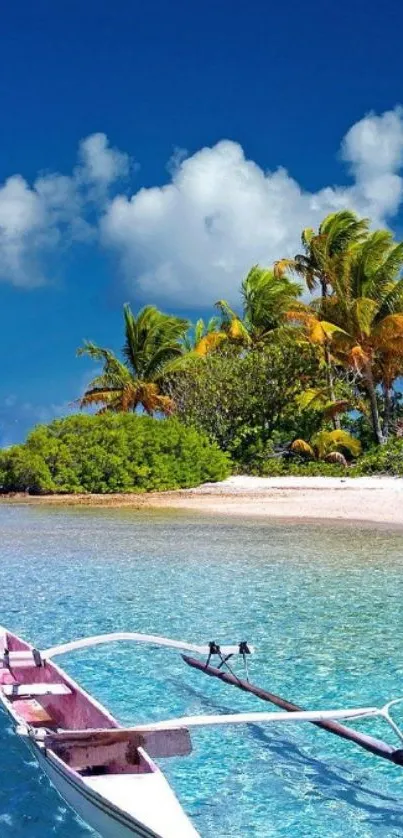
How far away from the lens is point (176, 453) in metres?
26.8

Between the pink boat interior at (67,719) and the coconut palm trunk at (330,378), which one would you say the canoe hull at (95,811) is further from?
the coconut palm trunk at (330,378)

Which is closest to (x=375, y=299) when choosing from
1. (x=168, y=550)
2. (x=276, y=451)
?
(x=276, y=451)

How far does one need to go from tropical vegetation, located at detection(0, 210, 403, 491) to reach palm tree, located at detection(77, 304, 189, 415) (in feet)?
0.17

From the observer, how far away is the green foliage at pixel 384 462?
81.5ft

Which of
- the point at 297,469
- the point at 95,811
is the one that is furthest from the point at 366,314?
the point at 95,811

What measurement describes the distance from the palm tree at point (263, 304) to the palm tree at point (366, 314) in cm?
531

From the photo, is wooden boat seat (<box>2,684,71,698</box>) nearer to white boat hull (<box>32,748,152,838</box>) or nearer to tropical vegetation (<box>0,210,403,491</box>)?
white boat hull (<box>32,748,152,838</box>)

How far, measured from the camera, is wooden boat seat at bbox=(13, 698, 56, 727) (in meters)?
5.16

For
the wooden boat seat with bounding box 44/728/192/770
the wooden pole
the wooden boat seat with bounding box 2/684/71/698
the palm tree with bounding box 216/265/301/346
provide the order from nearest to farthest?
the wooden boat seat with bounding box 44/728/192/770 → the wooden pole → the wooden boat seat with bounding box 2/684/71/698 → the palm tree with bounding box 216/265/301/346

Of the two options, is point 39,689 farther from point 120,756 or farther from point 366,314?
point 366,314

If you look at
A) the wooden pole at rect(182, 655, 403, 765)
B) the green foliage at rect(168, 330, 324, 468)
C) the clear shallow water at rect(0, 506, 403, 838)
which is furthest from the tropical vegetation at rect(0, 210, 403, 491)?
the wooden pole at rect(182, 655, 403, 765)

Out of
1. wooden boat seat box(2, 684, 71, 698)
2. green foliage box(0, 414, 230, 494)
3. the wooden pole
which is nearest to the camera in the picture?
the wooden pole

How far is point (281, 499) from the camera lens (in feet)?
72.7

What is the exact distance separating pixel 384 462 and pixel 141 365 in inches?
500
